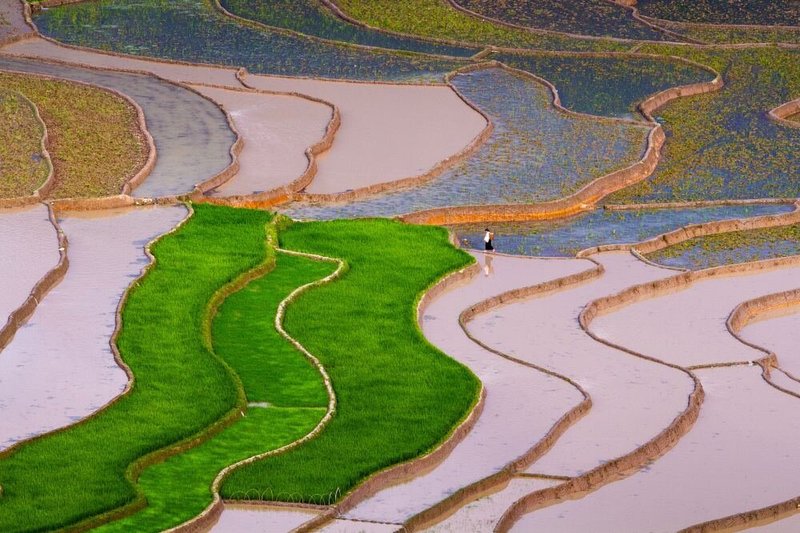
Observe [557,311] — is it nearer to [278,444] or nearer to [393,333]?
[393,333]

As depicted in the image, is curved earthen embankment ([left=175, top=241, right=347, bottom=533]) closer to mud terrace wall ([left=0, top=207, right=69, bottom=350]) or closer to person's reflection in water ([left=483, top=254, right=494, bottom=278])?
person's reflection in water ([left=483, top=254, right=494, bottom=278])

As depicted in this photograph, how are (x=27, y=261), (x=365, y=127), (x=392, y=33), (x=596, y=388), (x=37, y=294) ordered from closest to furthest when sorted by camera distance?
(x=596, y=388)
(x=37, y=294)
(x=27, y=261)
(x=365, y=127)
(x=392, y=33)

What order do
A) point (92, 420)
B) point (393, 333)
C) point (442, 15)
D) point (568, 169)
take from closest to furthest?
point (92, 420) → point (393, 333) → point (568, 169) → point (442, 15)

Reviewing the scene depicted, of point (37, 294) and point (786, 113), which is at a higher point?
point (786, 113)

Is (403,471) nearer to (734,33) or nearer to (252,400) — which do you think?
(252,400)

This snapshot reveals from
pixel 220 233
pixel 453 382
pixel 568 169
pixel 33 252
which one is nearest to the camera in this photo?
pixel 453 382

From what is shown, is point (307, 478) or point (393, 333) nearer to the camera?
point (307, 478)

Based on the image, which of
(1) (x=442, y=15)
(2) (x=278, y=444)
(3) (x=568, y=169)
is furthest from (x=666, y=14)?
(2) (x=278, y=444)

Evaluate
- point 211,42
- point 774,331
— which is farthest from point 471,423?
point 211,42
